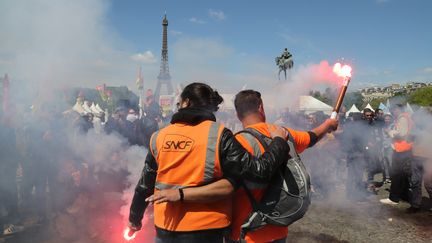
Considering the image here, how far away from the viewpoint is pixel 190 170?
6.82 feet

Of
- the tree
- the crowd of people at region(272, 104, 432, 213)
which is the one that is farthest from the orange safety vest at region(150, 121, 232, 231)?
the crowd of people at region(272, 104, 432, 213)

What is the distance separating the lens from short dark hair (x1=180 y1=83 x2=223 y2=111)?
7.31ft

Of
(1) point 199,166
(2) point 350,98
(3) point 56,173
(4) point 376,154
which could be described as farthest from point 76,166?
(2) point 350,98

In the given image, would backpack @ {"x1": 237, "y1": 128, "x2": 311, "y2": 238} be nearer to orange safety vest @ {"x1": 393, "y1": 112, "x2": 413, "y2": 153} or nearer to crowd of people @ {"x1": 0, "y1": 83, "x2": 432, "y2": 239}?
crowd of people @ {"x1": 0, "y1": 83, "x2": 432, "y2": 239}

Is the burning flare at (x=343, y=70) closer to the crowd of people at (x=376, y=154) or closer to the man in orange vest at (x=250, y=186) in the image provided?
the man in orange vest at (x=250, y=186)

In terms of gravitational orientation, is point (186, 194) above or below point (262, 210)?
above

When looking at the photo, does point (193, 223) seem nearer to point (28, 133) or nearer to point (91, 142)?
point (91, 142)

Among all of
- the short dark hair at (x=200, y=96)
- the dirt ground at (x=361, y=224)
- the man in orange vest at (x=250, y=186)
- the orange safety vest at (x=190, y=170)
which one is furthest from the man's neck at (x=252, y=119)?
the dirt ground at (x=361, y=224)

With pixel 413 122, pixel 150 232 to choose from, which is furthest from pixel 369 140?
pixel 150 232

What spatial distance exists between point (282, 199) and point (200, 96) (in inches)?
32.2

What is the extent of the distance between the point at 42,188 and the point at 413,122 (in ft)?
22.3

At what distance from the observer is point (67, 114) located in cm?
661

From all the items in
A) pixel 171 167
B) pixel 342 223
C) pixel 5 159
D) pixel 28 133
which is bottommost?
pixel 342 223

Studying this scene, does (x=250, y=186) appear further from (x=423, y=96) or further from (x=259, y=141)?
(x=423, y=96)
